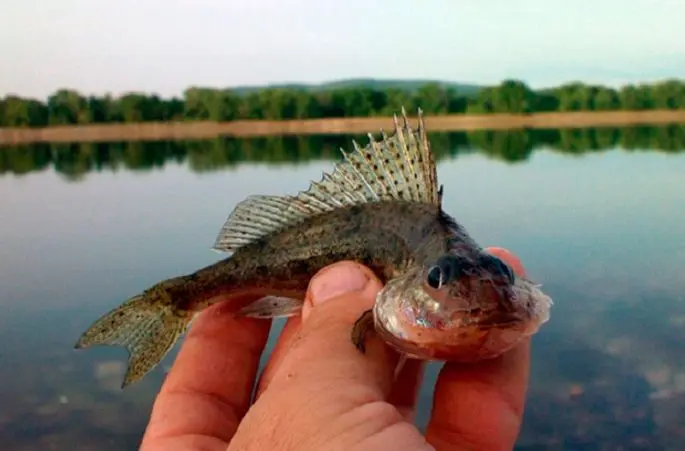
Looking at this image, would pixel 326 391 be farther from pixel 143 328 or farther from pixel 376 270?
pixel 143 328

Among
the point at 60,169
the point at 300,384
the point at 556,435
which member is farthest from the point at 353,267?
the point at 60,169

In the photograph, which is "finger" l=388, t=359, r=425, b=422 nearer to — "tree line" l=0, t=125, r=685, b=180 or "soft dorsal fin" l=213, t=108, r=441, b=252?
"soft dorsal fin" l=213, t=108, r=441, b=252

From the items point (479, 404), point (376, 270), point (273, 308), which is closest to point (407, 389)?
point (376, 270)

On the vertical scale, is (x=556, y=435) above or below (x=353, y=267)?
below

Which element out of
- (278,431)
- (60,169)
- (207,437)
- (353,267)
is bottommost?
(60,169)

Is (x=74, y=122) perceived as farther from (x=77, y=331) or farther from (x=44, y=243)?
(x=77, y=331)

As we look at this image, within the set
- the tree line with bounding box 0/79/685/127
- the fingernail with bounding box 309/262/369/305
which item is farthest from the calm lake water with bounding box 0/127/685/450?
the tree line with bounding box 0/79/685/127
